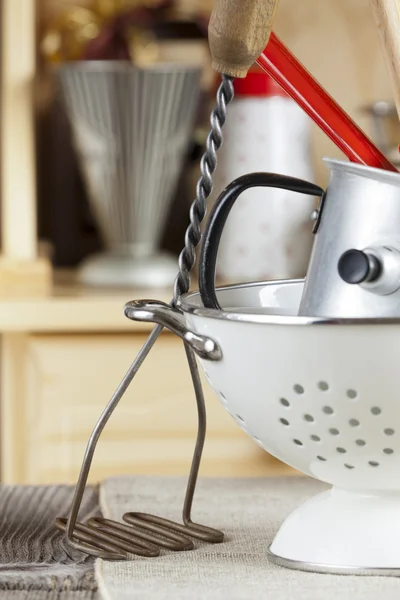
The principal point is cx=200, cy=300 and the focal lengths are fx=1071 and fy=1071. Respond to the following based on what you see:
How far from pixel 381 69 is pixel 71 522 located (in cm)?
129

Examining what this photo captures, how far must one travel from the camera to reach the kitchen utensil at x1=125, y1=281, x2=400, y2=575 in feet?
1.45

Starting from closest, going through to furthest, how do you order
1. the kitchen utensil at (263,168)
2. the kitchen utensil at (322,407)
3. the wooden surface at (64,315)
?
the kitchen utensil at (322,407), the wooden surface at (64,315), the kitchen utensil at (263,168)

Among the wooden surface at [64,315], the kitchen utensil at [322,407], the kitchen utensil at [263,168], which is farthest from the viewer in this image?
the kitchen utensil at [263,168]


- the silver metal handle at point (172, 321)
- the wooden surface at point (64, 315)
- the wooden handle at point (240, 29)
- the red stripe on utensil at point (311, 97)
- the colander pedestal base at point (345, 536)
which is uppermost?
the wooden handle at point (240, 29)

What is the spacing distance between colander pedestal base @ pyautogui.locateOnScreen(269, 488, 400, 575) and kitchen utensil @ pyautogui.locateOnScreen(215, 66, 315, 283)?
38.3 inches

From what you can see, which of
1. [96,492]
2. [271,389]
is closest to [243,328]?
[271,389]

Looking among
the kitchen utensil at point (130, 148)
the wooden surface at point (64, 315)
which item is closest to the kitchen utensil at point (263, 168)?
the kitchen utensil at point (130, 148)

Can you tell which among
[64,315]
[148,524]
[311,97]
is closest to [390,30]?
[311,97]

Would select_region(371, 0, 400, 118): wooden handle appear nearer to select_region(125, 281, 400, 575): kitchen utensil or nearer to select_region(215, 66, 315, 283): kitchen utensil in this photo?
select_region(125, 281, 400, 575): kitchen utensil

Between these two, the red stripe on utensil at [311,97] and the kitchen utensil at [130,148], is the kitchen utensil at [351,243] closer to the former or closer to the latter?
the red stripe on utensil at [311,97]

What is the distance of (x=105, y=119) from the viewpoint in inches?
56.4

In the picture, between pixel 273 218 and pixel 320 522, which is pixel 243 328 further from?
pixel 273 218

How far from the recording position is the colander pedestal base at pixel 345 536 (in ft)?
1.58

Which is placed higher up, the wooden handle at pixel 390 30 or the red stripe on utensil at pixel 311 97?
the wooden handle at pixel 390 30
